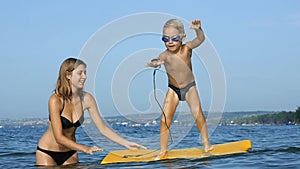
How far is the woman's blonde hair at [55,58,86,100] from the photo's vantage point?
7.30 meters

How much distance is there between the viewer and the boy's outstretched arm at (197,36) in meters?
7.89

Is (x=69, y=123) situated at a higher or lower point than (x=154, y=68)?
lower

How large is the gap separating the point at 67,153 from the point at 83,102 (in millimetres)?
848

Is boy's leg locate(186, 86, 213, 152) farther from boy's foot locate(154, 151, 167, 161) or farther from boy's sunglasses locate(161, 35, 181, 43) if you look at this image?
boy's sunglasses locate(161, 35, 181, 43)

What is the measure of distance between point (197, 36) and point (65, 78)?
2301 mm

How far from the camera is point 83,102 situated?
7672 millimetres

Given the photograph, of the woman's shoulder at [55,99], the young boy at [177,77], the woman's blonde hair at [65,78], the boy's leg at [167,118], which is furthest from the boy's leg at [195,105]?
the woman's shoulder at [55,99]

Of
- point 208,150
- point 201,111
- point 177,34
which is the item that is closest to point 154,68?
point 177,34

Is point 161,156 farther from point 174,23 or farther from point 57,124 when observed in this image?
point 174,23

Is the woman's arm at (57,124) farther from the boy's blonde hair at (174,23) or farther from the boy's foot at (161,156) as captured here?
the boy's blonde hair at (174,23)

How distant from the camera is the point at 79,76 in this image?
7.32 meters

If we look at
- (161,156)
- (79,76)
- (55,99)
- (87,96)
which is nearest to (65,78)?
(79,76)

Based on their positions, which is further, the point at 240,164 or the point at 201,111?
the point at 201,111

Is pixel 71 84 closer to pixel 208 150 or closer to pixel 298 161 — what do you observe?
pixel 208 150
